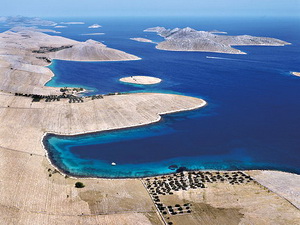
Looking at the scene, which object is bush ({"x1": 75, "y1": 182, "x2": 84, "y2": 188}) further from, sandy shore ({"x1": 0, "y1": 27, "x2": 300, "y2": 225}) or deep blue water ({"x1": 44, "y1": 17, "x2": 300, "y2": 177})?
deep blue water ({"x1": 44, "y1": 17, "x2": 300, "y2": 177})

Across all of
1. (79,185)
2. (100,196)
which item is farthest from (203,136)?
(79,185)

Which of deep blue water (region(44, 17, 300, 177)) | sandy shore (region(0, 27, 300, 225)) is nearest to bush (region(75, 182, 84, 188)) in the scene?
sandy shore (region(0, 27, 300, 225))

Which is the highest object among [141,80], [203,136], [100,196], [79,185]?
[141,80]

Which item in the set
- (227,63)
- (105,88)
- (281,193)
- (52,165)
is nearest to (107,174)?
→ (52,165)

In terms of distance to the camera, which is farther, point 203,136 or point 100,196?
point 203,136

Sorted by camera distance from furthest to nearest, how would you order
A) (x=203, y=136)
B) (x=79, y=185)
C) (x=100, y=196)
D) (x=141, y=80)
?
(x=141, y=80), (x=203, y=136), (x=79, y=185), (x=100, y=196)

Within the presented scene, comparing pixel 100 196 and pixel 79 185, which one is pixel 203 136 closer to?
pixel 100 196

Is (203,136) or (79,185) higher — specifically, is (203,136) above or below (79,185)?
above

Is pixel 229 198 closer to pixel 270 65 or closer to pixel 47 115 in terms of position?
pixel 47 115

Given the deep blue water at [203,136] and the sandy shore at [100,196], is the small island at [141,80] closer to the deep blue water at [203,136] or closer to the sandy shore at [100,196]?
the deep blue water at [203,136]
